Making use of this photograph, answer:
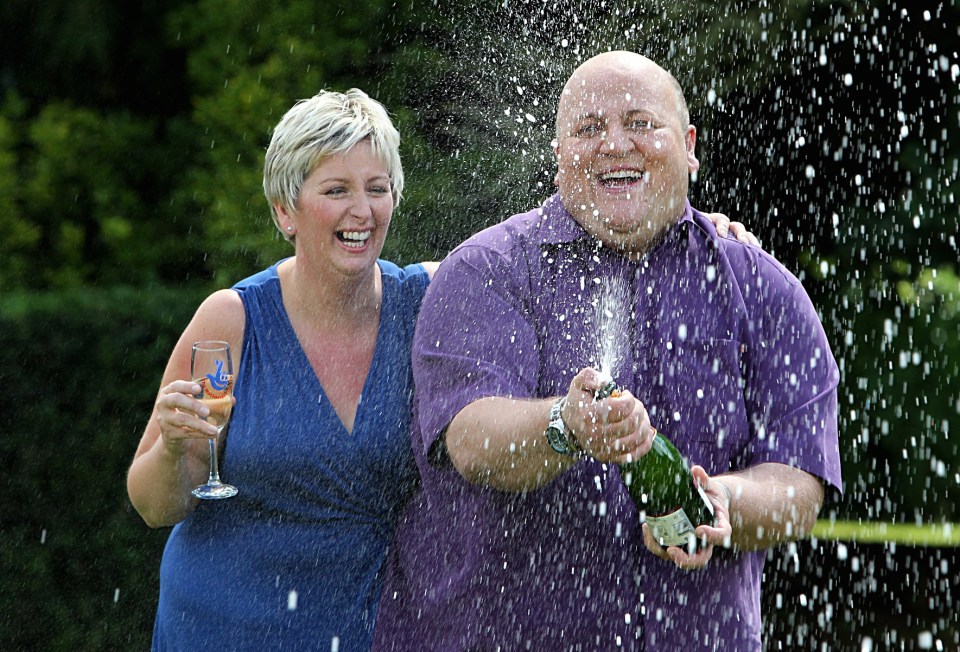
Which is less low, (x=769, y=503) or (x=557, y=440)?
(x=557, y=440)

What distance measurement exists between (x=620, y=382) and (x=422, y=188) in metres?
3.41

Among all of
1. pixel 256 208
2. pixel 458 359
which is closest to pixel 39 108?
pixel 256 208

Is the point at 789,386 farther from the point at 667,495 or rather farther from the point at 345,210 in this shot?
the point at 345,210

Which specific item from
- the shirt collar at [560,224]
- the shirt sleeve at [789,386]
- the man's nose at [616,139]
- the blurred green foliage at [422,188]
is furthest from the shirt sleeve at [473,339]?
the blurred green foliage at [422,188]

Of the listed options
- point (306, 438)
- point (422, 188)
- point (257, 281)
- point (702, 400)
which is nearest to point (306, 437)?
point (306, 438)

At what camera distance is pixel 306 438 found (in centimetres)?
361

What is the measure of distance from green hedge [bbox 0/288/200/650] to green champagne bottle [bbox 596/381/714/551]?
3.57 m

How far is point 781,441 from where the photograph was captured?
3.13m

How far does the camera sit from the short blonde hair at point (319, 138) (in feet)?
12.0

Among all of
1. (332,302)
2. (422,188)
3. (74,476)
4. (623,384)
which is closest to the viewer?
(623,384)

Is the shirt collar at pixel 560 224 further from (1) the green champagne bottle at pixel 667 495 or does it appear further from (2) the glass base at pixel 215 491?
(2) the glass base at pixel 215 491

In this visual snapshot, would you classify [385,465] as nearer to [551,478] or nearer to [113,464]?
[551,478]

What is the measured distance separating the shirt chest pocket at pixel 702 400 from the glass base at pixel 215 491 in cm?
120

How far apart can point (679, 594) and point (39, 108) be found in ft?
20.9
